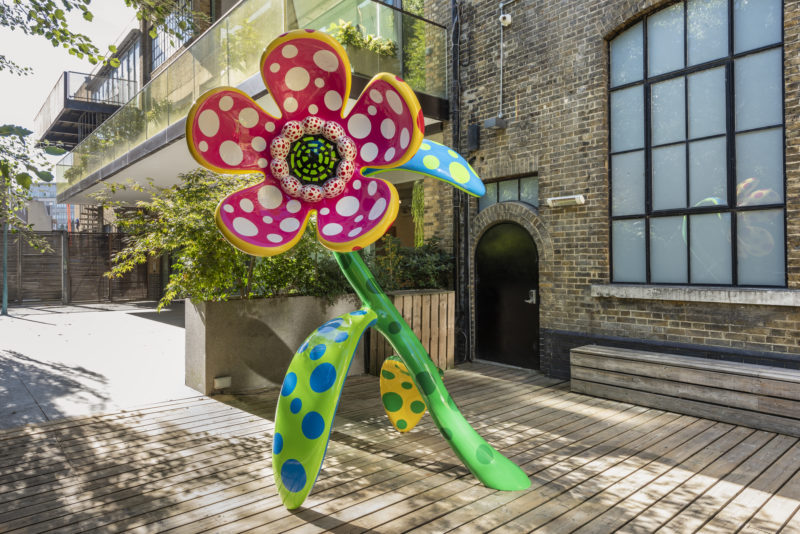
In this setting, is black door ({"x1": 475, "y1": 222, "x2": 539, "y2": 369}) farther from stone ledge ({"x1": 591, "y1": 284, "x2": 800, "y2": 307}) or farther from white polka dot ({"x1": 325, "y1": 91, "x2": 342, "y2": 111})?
white polka dot ({"x1": 325, "y1": 91, "x2": 342, "y2": 111})

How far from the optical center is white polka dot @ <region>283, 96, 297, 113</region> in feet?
10.0

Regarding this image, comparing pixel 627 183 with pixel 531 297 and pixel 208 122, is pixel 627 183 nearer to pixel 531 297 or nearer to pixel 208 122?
pixel 531 297

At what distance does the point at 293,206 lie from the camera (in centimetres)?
307

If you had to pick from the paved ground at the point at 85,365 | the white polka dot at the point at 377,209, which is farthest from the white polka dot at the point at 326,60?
the paved ground at the point at 85,365

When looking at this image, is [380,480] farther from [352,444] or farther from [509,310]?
[509,310]

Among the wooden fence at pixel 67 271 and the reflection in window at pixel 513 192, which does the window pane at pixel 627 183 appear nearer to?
the reflection in window at pixel 513 192

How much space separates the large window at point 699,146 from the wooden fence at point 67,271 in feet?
50.8

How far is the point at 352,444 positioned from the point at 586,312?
361 centimetres

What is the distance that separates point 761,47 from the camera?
515 cm

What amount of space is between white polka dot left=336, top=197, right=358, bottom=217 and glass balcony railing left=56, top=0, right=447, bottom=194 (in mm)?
5000

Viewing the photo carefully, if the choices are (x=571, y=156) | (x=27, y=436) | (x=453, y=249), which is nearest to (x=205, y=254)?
(x=27, y=436)

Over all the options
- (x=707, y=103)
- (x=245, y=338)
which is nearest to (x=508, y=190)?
(x=707, y=103)

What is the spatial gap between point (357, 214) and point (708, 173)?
4.50 metres

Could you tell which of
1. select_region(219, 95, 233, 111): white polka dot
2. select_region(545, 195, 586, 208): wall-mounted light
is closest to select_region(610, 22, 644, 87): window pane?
select_region(545, 195, 586, 208): wall-mounted light
